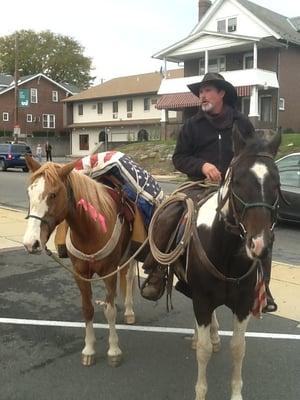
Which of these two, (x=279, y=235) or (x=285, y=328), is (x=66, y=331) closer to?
(x=285, y=328)

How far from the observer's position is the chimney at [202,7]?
41.2 meters

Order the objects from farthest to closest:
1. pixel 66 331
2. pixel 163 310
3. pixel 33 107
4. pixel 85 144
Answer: pixel 33 107, pixel 85 144, pixel 163 310, pixel 66 331

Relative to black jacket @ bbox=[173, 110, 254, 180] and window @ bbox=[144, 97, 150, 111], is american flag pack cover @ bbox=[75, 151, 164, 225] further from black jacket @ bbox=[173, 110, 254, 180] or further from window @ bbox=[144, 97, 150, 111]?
window @ bbox=[144, 97, 150, 111]

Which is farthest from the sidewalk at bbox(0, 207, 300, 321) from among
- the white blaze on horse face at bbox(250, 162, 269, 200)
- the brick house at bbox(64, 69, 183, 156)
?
the brick house at bbox(64, 69, 183, 156)

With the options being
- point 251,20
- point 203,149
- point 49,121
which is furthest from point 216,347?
point 49,121

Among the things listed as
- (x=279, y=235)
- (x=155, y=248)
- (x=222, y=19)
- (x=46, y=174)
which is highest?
(x=222, y=19)

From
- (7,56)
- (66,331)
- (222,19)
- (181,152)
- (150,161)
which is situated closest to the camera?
(181,152)

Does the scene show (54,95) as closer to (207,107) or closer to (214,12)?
(214,12)

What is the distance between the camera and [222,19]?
37.4 metres

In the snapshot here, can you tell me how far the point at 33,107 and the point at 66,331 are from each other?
58638 millimetres

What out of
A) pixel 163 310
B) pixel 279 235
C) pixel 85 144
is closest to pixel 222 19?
pixel 85 144

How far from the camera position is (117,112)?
50.6m

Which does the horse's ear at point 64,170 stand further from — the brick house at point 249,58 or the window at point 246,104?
the window at point 246,104

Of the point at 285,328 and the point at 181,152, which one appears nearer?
the point at 181,152
